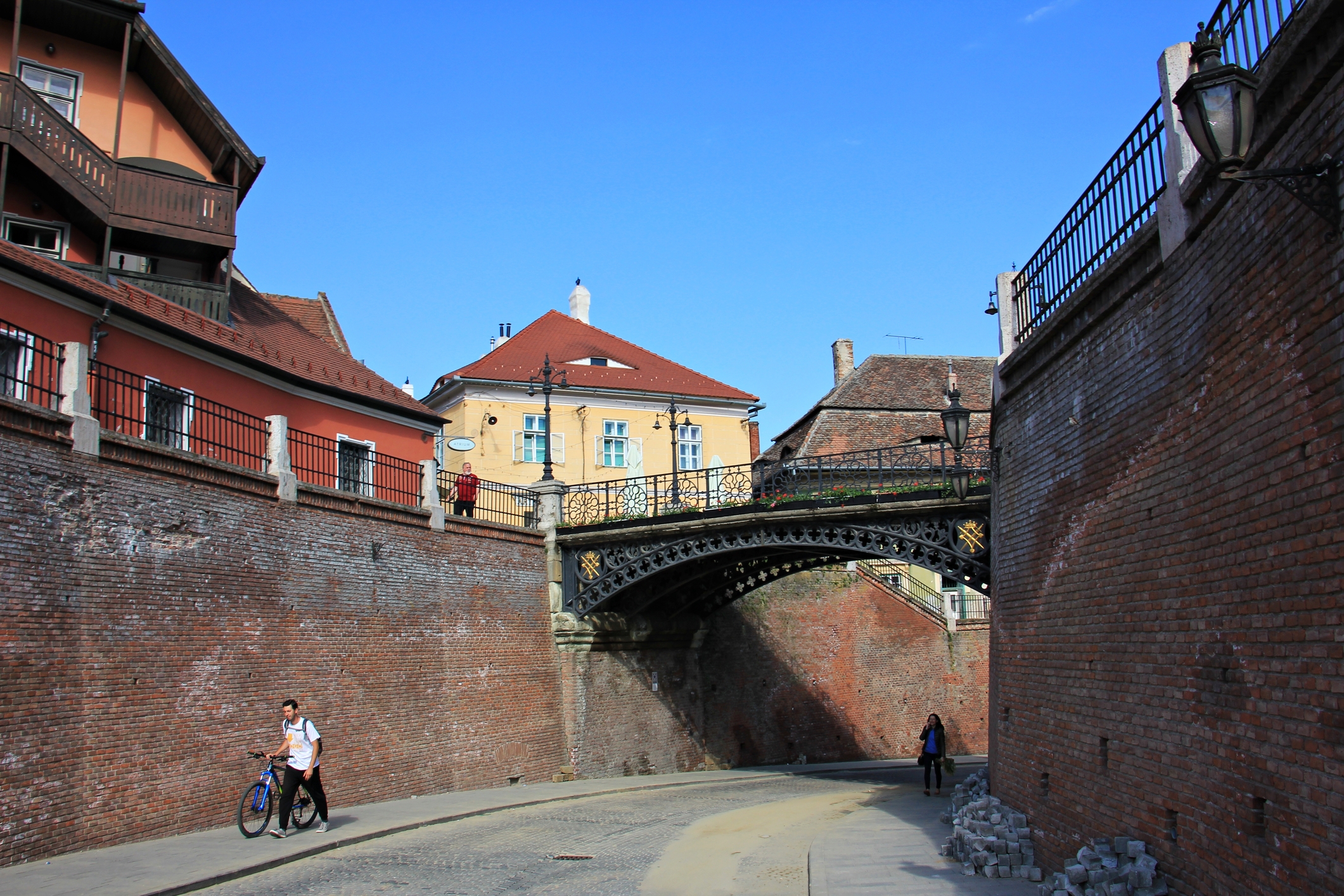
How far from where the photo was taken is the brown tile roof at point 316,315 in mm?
29516

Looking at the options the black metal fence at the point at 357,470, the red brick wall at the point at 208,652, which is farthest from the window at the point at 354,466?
the red brick wall at the point at 208,652

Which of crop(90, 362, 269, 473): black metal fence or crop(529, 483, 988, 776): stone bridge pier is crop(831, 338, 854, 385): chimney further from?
crop(90, 362, 269, 473): black metal fence

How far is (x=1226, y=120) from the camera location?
560 cm

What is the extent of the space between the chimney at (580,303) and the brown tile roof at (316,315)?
16226 millimetres

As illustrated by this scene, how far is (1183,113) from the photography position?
584cm

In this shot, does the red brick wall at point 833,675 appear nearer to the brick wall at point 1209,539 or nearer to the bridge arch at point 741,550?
the bridge arch at point 741,550

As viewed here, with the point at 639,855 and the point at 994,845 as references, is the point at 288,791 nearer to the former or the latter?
the point at 639,855

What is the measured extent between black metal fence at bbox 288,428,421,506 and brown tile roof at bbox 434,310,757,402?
12411 mm

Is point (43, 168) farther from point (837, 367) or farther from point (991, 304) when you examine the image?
point (837, 367)

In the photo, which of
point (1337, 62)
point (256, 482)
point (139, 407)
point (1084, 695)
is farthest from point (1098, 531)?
point (139, 407)

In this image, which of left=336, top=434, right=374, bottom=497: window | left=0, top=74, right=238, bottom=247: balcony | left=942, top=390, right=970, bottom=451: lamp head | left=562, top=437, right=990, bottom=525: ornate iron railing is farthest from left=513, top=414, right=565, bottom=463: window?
left=942, top=390, right=970, bottom=451: lamp head

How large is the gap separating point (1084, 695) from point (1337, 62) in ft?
21.1

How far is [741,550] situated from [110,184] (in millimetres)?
14608

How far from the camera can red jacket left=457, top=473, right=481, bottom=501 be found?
2370 centimetres
